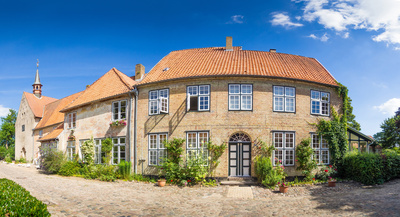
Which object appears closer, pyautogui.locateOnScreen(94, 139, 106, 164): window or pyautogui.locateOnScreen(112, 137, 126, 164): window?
pyautogui.locateOnScreen(112, 137, 126, 164): window

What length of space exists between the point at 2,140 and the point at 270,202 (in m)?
60.6

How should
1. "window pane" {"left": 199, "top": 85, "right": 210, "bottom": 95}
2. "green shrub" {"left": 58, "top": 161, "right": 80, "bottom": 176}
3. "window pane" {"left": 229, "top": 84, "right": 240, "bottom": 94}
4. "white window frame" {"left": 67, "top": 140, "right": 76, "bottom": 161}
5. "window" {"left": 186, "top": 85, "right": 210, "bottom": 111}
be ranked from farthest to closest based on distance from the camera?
1. "white window frame" {"left": 67, "top": 140, "right": 76, "bottom": 161}
2. "green shrub" {"left": 58, "top": 161, "right": 80, "bottom": 176}
3. "window pane" {"left": 199, "top": 85, "right": 210, "bottom": 95}
4. "window" {"left": 186, "top": 85, "right": 210, "bottom": 111}
5. "window pane" {"left": 229, "top": 84, "right": 240, "bottom": 94}

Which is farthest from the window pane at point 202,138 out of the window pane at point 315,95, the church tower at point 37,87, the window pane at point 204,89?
the church tower at point 37,87

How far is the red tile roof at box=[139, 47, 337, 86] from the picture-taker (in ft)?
58.3

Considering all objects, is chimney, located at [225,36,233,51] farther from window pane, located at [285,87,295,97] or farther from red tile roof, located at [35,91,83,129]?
red tile roof, located at [35,91,83,129]

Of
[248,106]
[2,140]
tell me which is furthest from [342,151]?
[2,140]

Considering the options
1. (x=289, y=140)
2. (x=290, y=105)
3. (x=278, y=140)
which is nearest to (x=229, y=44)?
(x=290, y=105)

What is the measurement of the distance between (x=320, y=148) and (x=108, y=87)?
16.8 metres

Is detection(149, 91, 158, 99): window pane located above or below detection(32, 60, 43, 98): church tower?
below

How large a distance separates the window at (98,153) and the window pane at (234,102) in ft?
35.8

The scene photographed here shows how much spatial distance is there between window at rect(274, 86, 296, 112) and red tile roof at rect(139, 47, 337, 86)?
2.86 ft

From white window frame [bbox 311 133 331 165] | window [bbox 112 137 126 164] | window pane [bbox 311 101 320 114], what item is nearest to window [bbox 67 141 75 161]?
window [bbox 112 137 126 164]

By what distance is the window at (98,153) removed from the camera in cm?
2144

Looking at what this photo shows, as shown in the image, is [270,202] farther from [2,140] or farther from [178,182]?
[2,140]
